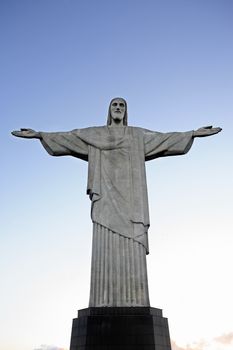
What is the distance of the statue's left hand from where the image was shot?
38.3ft

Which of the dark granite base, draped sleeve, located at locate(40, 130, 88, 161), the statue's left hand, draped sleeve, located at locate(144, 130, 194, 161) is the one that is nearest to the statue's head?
draped sleeve, located at locate(144, 130, 194, 161)

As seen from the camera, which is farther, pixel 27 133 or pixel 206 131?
pixel 206 131

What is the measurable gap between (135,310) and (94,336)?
118cm

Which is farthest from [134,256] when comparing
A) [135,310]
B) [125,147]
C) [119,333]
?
[125,147]

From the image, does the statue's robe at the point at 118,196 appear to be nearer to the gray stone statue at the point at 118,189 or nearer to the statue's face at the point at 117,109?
the gray stone statue at the point at 118,189

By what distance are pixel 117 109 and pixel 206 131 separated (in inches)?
120

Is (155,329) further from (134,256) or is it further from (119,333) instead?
(134,256)

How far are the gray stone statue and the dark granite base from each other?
36 cm

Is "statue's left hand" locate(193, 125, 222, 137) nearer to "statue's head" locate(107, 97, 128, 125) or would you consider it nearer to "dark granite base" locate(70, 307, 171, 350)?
"statue's head" locate(107, 97, 128, 125)

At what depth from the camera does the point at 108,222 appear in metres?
10.1

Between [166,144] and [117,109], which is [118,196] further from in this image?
[117,109]

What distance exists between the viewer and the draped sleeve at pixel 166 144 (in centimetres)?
1184

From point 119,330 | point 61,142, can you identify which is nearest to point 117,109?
point 61,142

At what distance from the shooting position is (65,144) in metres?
11.6
